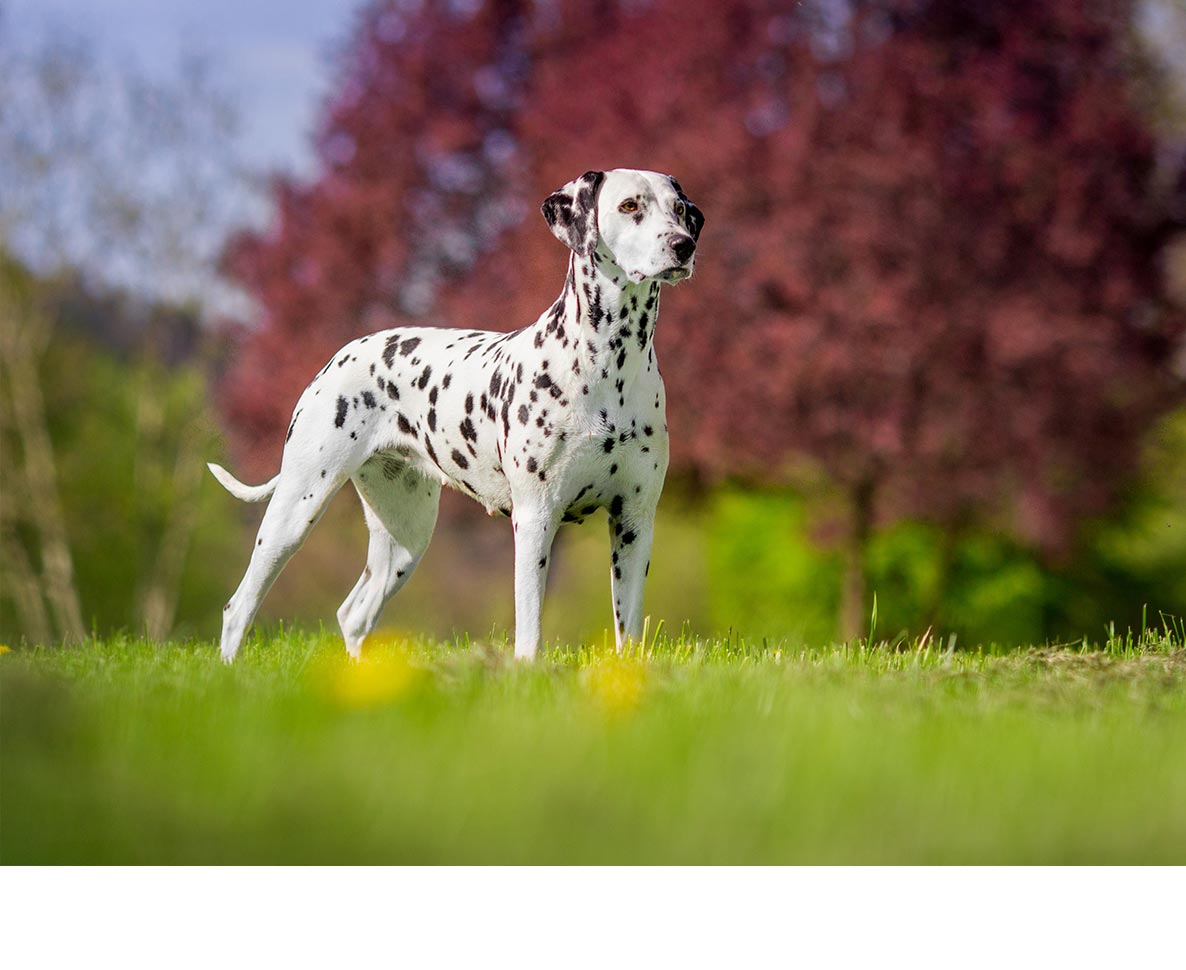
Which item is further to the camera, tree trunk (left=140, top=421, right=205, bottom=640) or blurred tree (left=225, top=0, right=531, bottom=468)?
tree trunk (left=140, top=421, right=205, bottom=640)

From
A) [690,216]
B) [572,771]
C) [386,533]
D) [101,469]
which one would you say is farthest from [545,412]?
[101,469]

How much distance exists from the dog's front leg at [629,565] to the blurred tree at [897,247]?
4.70m

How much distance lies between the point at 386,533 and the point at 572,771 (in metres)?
2.81

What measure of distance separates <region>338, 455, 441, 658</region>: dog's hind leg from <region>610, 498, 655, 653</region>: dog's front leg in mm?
1124

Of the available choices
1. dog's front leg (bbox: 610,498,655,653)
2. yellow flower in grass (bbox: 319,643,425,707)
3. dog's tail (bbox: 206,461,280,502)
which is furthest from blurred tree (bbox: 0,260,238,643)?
yellow flower in grass (bbox: 319,643,425,707)

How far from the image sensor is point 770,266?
883 centimetres

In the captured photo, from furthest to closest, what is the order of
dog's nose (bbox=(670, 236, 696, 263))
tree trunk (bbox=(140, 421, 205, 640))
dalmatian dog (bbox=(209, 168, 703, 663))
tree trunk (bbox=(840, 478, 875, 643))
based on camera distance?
tree trunk (bbox=(140, 421, 205, 640)) < tree trunk (bbox=(840, 478, 875, 643)) < dalmatian dog (bbox=(209, 168, 703, 663)) < dog's nose (bbox=(670, 236, 696, 263))

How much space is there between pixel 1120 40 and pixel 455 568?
9.75 meters

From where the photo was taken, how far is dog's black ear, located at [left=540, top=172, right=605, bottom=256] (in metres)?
4.06

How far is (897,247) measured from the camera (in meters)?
8.76

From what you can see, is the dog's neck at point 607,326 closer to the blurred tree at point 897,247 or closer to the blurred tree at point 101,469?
the blurred tree at point 897,247

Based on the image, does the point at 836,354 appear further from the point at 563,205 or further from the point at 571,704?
the point at 571,704

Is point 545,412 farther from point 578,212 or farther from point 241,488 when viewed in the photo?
point 241,488

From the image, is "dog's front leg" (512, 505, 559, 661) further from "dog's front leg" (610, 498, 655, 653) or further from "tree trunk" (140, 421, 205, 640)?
"tree trunk" (140, 421, 205, 640)
